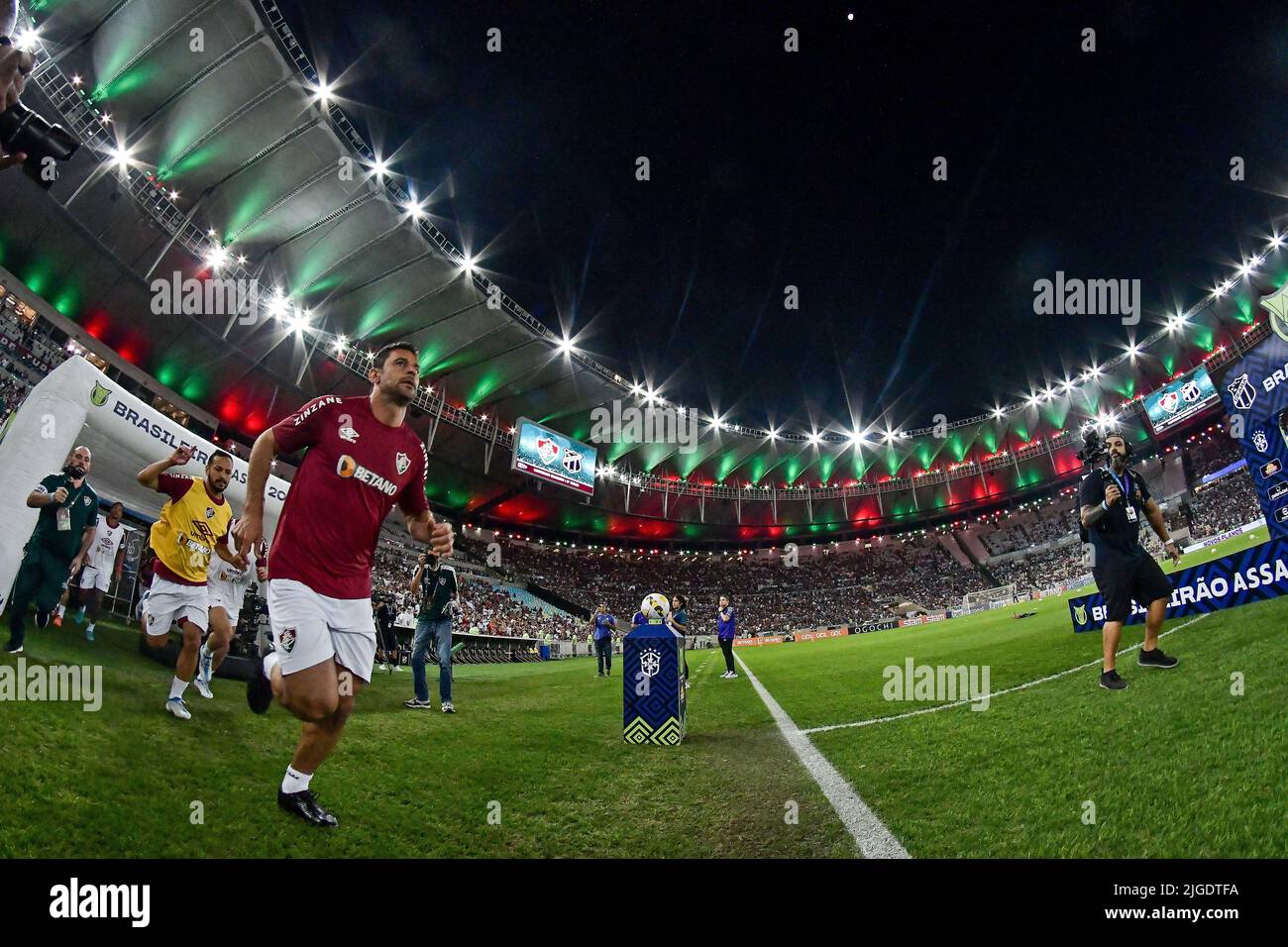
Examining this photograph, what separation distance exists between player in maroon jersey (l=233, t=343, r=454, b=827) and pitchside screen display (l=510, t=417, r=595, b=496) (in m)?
33.4

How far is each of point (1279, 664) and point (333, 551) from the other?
7080mm

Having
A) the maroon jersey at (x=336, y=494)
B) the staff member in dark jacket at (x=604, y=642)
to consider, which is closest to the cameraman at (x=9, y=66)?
the maroon jersey at (x=336, y=494)

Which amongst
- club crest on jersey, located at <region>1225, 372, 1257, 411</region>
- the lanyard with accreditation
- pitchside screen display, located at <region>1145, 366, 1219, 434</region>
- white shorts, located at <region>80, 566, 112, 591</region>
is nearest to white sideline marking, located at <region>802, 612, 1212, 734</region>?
the lanyard with accreditation

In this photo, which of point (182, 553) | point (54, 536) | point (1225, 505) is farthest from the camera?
point (1225, 505)

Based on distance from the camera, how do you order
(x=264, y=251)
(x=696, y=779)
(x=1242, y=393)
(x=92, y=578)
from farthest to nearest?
(x=264, y=251)
(x=92, y=578)
(x=1242, y=393)
(x=696, y=779)

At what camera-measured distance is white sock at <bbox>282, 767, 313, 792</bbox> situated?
3.40m

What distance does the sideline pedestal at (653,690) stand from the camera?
5.90 metres

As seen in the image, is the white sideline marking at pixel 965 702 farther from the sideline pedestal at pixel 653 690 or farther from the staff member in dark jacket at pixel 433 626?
the staff member in dark jacket at pixel 433 626

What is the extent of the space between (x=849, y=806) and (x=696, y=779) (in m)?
1.36

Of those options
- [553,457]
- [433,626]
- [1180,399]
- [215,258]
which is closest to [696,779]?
[433,626]

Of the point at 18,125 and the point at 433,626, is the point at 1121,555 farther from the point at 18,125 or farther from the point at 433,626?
the point at 18,125

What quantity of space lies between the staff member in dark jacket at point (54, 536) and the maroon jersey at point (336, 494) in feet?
18.8

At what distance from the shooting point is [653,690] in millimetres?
6145
